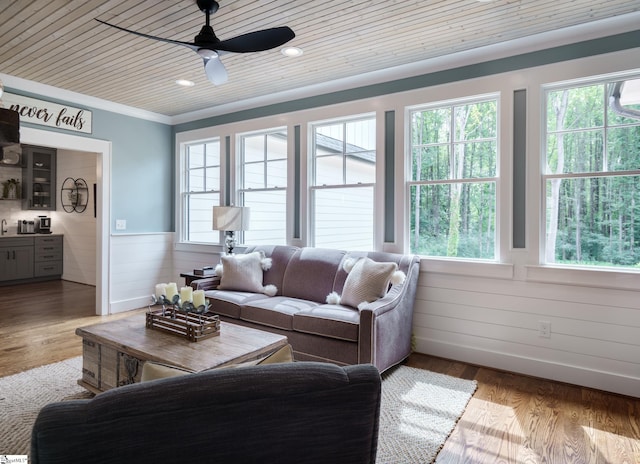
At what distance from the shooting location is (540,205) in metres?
3.13

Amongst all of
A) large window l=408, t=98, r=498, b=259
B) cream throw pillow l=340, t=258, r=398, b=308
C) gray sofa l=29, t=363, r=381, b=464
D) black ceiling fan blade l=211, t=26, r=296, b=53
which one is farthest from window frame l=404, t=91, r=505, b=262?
gray sofa l=29, t=363, r=381, b=464

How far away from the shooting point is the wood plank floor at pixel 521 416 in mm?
2098

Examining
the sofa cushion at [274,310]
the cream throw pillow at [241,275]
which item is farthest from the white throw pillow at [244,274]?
the sofa cushion at [274,310]

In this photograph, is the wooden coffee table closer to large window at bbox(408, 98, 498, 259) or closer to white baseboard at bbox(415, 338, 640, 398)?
white baseboard at bbox(415, 338, 640, 398)

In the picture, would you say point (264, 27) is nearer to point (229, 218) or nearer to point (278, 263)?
point (229, 218)

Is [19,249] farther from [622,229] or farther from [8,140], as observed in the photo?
[622,229]

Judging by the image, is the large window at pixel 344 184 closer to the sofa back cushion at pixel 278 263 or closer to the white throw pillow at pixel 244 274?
the sofa back cushion at pixel 278 263

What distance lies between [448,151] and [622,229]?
1.45 meters

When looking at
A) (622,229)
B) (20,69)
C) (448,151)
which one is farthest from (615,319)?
(20,69)

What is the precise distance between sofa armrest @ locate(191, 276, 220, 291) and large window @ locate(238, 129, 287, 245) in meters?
0.93

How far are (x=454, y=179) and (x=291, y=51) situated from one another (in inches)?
71.8

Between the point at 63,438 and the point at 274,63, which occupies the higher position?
the point at 274,63

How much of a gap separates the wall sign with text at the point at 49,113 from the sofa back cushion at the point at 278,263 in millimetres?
2793

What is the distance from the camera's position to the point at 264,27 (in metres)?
3.06
